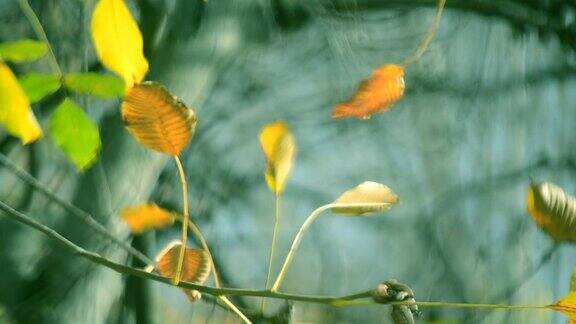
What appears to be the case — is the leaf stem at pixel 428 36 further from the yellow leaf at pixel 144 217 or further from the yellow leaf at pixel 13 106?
the yellow leaf at pixel 13 106

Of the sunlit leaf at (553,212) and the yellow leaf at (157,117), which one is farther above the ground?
the yellow leaf at (157,117)

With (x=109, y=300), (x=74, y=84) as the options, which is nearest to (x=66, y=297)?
(x=109, y=300)

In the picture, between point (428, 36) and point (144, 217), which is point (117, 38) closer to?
point (144, 217)

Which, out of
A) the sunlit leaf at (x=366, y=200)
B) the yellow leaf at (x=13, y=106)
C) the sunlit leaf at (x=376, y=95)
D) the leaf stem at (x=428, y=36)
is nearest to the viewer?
the yellow leaf at (x=13, y=106)

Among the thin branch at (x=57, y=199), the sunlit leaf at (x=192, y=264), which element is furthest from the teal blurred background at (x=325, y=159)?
the sunlit leaf at (x=192, y=264)

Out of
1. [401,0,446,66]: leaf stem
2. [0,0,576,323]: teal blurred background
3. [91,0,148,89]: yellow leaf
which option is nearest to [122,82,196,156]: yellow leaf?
[91,0,148,89]: yellow leaf

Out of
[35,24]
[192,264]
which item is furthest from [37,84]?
[35,24]

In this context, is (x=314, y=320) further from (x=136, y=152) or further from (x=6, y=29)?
(x=6, y=29)
